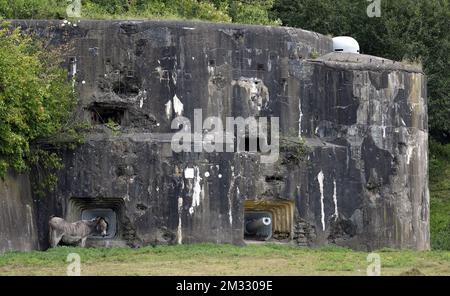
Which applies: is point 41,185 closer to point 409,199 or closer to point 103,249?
point 103,249

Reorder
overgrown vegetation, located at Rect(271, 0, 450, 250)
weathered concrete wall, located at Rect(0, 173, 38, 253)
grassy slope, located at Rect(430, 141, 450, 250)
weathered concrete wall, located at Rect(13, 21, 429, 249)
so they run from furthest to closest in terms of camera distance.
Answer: overgrown vegetation, located at Rect(271, 0, 450, 250) → grassy slope, located at Rect(430, 141, 450, 250) → weathered concrete wall, located at Rect(13, 21, 429, 249) → weathered concrete wall, located at Rect(0, 173, 38, 253)

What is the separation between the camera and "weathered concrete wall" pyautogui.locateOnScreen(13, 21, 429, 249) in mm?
33281

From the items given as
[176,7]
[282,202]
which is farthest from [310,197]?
[176,7]

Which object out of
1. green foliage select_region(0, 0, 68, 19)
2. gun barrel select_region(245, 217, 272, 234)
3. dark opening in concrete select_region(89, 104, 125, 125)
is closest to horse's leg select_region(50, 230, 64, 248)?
dark opening in concrete select_region(89, 104, 125, 125)

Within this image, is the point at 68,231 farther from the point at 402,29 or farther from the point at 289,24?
the point at 402,29

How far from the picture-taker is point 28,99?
104 ft

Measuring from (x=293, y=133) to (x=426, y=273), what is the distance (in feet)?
27.1

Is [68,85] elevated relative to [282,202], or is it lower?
elevated

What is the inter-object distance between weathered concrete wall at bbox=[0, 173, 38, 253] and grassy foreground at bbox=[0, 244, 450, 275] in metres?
0.76

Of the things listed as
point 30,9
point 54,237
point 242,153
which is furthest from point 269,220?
point 30,9

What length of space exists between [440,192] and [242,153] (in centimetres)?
1532

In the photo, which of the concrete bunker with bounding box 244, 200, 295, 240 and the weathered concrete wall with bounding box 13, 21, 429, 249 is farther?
the concrete bunker with bounding box 244, 200, 295, 240

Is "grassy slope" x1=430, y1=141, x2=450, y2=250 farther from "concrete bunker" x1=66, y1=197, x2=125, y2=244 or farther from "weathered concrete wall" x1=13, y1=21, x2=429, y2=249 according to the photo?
"concrete bunker" x1=66, y1=197, x2=125, y2=244

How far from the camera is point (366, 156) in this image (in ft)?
Result: 114
